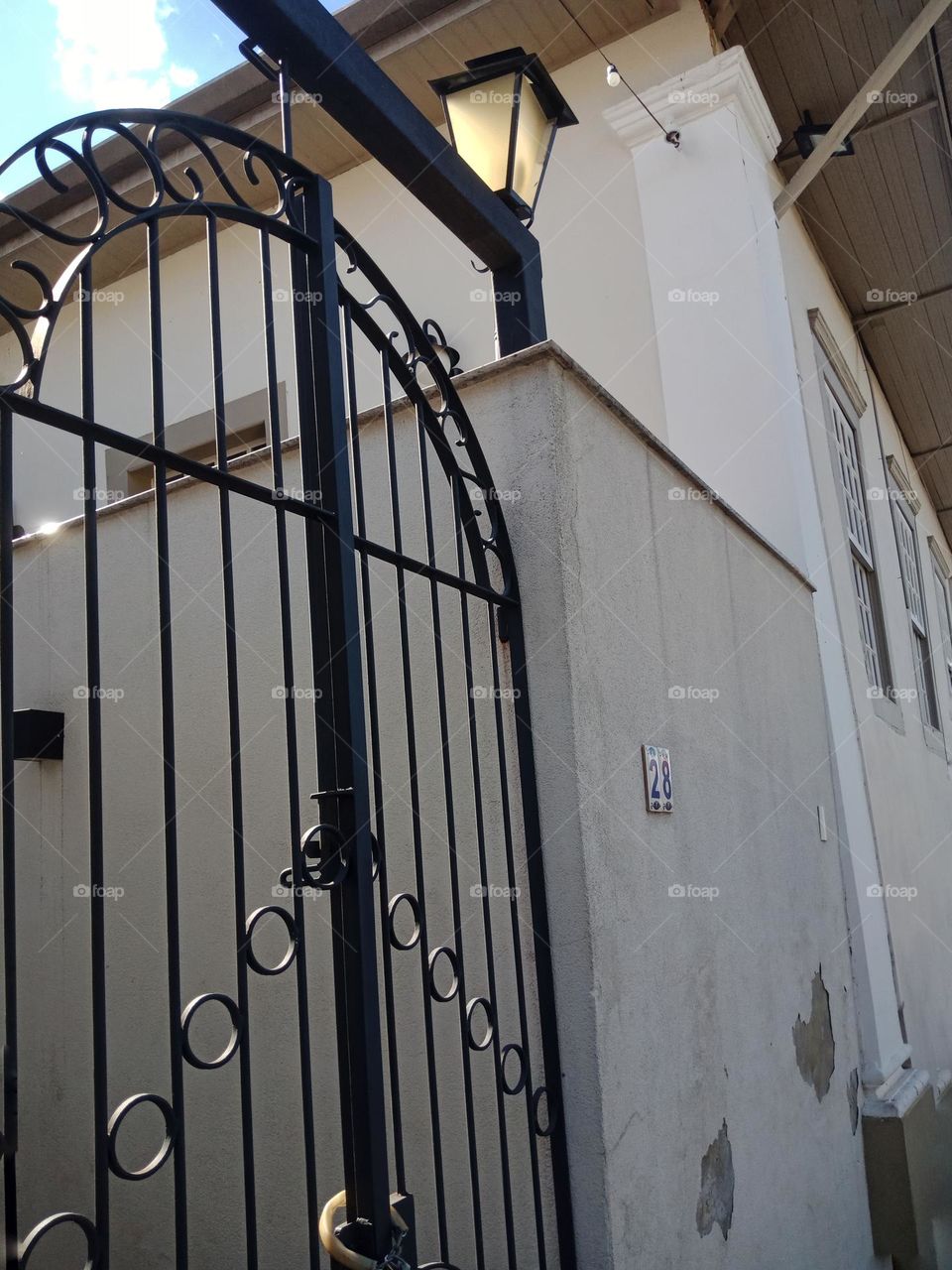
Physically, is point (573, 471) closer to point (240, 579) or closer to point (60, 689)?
point (240, 579)

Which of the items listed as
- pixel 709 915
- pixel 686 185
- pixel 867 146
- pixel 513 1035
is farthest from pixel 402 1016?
pixel 867 146

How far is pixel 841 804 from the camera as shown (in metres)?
5.01

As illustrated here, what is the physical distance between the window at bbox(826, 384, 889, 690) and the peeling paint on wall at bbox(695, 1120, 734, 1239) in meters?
3.77

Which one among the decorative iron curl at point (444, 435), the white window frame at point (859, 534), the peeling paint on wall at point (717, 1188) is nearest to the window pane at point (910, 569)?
the white window frame at point (859, 534)

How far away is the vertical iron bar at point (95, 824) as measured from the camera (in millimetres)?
1561

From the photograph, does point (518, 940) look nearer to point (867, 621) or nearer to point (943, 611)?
point (867, 621)

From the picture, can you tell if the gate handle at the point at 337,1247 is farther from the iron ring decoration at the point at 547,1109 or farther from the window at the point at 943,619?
the window at the point at 943,619

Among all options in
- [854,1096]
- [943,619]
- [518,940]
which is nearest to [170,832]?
[518,940]

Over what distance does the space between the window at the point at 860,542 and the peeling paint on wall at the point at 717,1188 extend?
3.77 meters

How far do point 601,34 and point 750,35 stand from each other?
794 millimetres

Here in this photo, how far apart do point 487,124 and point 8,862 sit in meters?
2.65

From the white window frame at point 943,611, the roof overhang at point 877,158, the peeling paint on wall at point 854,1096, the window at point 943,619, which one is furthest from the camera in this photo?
the white window frame at point 943,611

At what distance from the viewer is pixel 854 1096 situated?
4.60 metres

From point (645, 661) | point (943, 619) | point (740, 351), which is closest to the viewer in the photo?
point (645, 661)
